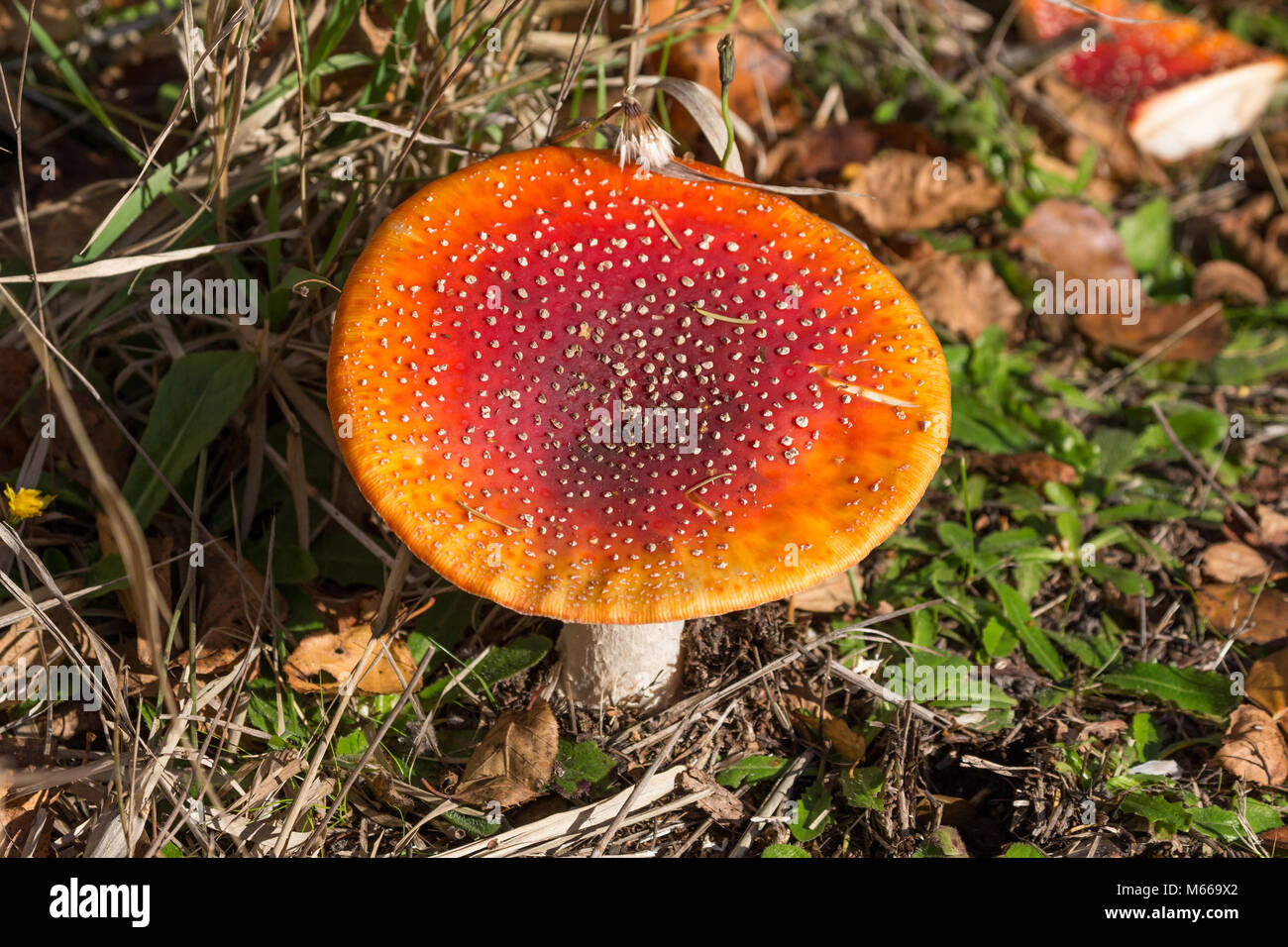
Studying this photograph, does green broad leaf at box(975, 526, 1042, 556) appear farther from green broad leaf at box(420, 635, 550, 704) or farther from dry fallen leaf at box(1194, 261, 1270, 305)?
dry fallen leaf at box(1194, 261, 1270, 305)

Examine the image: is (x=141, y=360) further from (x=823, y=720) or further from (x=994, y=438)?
(x=994, y=438)

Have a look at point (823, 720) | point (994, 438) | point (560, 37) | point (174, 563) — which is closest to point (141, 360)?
point (174, 563)

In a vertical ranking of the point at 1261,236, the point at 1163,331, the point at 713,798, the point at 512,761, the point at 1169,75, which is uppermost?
the point at 1169,75

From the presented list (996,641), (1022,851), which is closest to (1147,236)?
(996,641)

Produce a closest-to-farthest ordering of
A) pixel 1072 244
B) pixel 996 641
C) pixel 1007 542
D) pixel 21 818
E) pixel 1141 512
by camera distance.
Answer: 1. pixel 21 818
2. pixel 996 641
3. pixel 1007 542
4. pixel 1141 512
5. pixel 1072 244

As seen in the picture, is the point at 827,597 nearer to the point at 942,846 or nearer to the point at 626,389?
the point at 942,846

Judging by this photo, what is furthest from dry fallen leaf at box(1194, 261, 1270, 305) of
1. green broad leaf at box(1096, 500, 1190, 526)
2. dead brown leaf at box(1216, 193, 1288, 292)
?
green broad leaf at box(1096, 500, 1190, 526)
